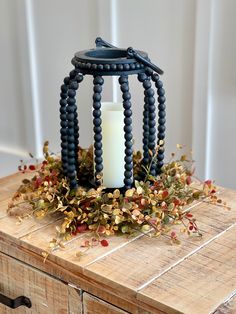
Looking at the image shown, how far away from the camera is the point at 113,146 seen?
1.01 meters

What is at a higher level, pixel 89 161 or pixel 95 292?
pixel 89 161

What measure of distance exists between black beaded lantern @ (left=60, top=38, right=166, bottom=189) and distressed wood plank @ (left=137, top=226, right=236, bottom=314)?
0.20m

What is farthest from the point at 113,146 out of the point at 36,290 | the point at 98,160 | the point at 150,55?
the point at 150,55

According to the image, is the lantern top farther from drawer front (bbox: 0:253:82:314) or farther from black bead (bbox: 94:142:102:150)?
drawer front (bbox: 0:253:82:314)

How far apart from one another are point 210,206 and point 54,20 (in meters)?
0.82

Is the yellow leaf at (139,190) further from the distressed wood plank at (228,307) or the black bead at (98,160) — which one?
the distressed wood plank at (228,307)

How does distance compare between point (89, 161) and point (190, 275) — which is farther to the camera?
point (89, 161)

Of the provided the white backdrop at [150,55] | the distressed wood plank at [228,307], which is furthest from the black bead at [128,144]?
the white backdrop at [150,55]

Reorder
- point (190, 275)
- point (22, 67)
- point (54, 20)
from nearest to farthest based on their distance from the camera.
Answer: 1. point (190, 275)
2. point (54, 20)
3. point (22, 67)

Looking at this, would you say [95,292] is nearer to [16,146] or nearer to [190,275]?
[190,275]

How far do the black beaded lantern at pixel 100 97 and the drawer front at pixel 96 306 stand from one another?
0.21 meters

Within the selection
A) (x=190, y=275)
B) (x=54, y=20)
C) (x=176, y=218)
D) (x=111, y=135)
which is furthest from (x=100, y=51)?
(x=54, y=20)

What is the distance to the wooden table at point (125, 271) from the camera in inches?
30.7

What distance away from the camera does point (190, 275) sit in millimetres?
822
